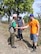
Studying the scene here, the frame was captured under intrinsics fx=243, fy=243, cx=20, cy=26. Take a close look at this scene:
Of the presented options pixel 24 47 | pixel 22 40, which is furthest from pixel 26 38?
pixel 24 47

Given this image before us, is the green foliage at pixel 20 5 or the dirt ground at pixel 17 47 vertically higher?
the dirt ground at pixel 17 47

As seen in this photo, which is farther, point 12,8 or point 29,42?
point 12,8

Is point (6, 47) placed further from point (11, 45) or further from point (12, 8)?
point (12, 8)

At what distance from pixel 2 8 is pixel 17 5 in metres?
3.68

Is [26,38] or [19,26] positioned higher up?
[19,26]

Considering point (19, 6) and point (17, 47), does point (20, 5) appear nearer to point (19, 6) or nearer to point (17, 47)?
point (19, 6)

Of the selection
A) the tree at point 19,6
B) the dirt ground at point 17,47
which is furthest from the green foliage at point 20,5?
the dirt ground at point 17,47

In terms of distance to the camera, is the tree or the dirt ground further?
the tree

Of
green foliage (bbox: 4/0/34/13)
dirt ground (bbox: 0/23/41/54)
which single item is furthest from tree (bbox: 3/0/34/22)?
dirt ground (bbox: 0/23/41/54)

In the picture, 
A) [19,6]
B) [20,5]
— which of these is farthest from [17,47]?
[20,5]

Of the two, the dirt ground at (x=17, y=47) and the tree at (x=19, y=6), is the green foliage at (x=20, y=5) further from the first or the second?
the dirt ground at (x=17, y=47)

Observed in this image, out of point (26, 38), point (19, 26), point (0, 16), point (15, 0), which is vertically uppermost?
point (19, 26)

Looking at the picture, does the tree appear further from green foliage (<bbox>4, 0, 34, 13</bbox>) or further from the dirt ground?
the dirt ground

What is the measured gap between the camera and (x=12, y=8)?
45906mm
